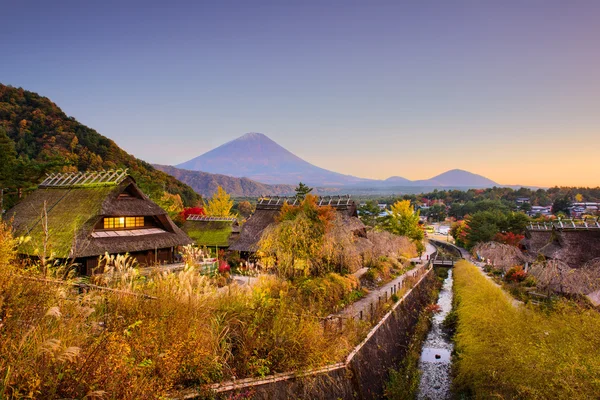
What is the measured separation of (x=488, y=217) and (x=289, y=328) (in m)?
54.3

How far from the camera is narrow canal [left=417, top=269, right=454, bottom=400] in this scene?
1400 centimetres

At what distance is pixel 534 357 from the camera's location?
303 inches

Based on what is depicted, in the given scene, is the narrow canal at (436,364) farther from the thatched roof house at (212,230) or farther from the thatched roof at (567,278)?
the thatched roof house at (212,230)

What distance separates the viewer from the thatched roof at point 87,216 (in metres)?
17.3

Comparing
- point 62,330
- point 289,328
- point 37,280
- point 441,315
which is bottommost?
point 441,315

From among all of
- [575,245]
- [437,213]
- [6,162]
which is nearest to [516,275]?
[575,245]

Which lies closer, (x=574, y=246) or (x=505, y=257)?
(x=574, y=246)

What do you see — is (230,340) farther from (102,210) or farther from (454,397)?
(102,210)

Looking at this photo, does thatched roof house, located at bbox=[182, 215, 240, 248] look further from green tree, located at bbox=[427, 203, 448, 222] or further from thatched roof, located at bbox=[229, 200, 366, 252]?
green tree, located at bbox=[427, 203, 448, 222]

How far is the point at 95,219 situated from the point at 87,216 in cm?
40

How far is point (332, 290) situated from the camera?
53.5ft

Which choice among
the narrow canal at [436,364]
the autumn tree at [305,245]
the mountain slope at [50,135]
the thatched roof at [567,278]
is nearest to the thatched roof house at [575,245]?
the thatched roof at [567,278]

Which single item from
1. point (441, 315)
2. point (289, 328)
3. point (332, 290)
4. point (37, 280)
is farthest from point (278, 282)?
point (441, 315)

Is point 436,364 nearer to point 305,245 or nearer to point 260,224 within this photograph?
point 305,245
